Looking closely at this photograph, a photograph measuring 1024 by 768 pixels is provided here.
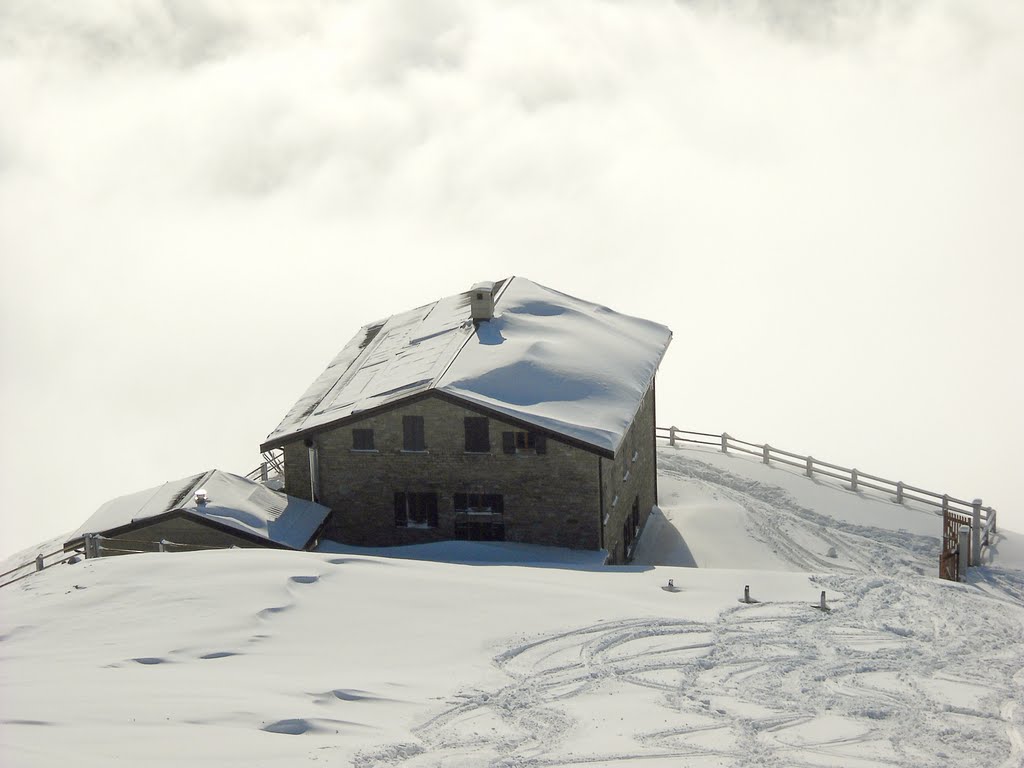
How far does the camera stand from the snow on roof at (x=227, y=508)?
29391 mm

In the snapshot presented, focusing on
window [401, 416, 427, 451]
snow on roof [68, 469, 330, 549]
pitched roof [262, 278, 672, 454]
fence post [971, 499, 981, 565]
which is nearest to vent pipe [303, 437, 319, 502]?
snow on roof [68, 469, 330, 549]

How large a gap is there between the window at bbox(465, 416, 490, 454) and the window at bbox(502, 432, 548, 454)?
50 cm

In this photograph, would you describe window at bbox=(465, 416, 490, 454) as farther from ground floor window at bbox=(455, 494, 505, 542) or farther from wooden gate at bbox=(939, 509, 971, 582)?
wooden gate at bbox=(939, 509, 971, 582)

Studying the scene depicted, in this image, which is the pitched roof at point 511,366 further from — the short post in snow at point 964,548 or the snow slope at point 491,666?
the short post in snow at point 964,548

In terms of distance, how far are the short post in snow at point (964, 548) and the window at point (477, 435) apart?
13689mm

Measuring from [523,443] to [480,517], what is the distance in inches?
93.9

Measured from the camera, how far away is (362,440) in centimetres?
3164

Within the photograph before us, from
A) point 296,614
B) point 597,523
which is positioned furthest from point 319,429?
point 296,614

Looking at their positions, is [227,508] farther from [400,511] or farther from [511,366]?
[511,366]

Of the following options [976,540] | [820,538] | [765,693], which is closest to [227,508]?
[765,693]

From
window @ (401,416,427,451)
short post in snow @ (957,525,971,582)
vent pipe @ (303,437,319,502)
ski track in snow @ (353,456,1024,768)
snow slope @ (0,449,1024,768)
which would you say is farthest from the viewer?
short post in snow @ (957,525,971,582)

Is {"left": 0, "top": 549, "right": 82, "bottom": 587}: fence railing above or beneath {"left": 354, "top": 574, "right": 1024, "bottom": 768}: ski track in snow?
above

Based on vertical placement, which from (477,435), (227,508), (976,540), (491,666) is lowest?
(491,666)

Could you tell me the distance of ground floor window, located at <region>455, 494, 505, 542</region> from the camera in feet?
102
